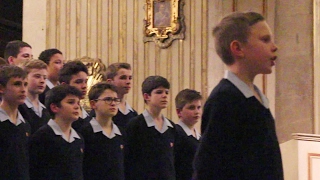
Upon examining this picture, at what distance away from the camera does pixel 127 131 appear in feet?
12.9

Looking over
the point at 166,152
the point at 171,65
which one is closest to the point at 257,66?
the point at 166,152

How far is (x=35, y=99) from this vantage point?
383cm

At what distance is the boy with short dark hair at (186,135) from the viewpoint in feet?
13.5

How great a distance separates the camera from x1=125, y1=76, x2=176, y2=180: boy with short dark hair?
384 centimetres

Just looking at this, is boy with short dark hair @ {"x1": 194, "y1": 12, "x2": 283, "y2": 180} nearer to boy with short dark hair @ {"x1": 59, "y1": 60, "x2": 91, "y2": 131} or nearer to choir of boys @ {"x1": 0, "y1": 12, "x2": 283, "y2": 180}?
choir of boys @ {"x1": 0, "y1": 12, "x2": 283, "y2": 180}

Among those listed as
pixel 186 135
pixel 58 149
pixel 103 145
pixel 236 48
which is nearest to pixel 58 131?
pixel 58 149

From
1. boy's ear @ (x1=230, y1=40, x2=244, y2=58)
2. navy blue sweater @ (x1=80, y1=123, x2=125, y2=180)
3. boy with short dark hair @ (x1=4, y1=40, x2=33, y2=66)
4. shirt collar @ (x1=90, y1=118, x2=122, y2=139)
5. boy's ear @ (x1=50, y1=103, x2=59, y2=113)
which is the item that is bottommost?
navy blue sweater @ (x1=80, y1=123, x2=125, y2=180)

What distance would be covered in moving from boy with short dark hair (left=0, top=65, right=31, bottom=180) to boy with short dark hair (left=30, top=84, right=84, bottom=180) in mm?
74

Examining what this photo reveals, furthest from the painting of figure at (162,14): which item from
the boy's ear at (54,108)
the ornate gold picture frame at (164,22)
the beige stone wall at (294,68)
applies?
the boy's ear at (54,108)

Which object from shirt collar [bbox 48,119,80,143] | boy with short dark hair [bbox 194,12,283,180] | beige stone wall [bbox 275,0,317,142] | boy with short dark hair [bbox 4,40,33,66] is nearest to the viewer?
boy with short dark hair [bbox 194,12,283,180]

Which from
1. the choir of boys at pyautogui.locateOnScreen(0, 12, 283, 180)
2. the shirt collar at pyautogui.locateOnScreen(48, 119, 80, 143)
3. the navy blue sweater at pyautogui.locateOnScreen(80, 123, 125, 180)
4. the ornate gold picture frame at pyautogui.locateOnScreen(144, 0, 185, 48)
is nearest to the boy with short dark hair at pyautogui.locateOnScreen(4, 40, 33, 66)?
the choir of boys at pyautogui.locateOnScreen(0, 12, 283, 180)

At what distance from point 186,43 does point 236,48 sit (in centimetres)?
500

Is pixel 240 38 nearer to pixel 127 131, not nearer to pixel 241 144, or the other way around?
pixel 241 144

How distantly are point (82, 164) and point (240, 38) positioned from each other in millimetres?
1989
